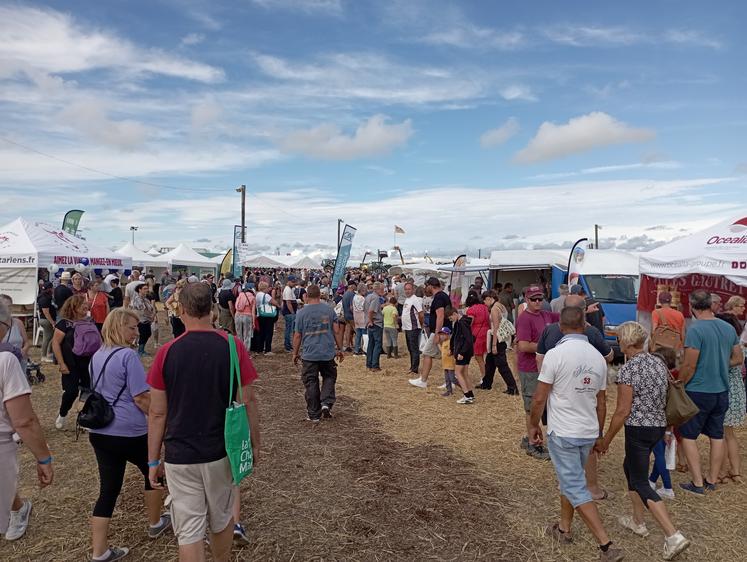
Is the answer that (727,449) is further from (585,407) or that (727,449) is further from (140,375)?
(140,375)

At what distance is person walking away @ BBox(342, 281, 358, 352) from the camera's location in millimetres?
12344

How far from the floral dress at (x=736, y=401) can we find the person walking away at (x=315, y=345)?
448cm

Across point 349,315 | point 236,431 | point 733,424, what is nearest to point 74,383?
point 236,431

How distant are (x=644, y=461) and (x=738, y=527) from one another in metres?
1.26

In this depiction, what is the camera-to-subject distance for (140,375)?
3.48 meters

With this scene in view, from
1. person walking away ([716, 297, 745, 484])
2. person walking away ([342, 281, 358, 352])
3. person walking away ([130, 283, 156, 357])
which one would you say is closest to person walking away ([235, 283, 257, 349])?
person walking away ([130, 283, 156, 357])

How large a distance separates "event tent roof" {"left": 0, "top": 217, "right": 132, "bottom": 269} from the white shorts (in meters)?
13.8

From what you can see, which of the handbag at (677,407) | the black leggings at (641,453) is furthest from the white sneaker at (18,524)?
the handbag at (677,407)

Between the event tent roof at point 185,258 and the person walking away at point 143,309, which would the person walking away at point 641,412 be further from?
the event tent roof at point 185,258

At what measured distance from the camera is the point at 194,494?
8.92ft

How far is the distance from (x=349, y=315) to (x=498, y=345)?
4676mm

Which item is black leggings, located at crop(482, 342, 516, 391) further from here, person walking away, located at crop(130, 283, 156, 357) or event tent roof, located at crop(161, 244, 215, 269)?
event tent roof, located at crop(161, 244, 215, 269)

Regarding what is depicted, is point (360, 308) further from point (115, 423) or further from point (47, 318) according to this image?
point (115, 423)

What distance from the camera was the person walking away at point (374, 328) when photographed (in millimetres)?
10750
